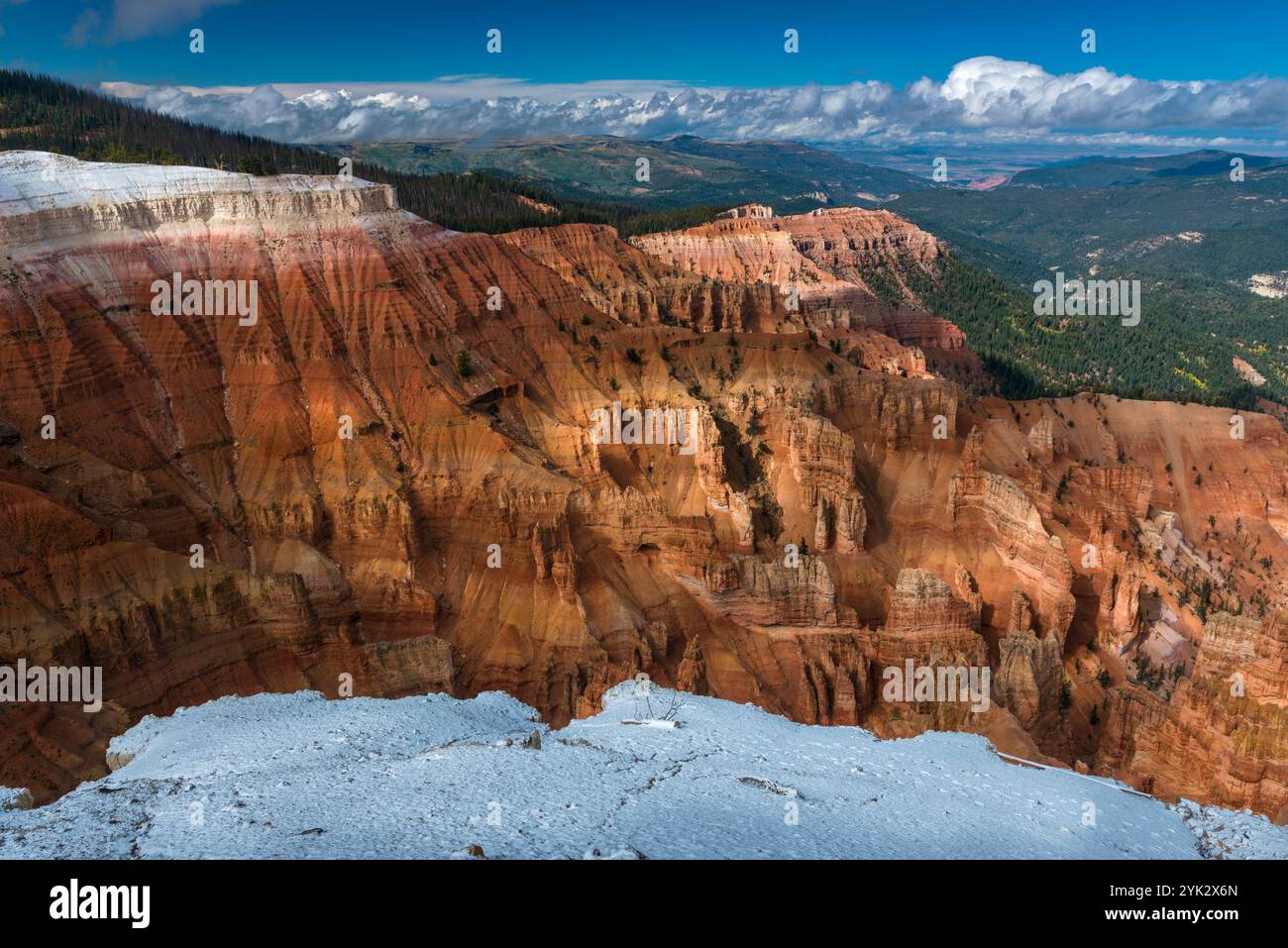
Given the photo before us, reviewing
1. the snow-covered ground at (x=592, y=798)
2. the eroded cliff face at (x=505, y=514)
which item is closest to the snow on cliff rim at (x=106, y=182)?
the eroded cliff face at (x=505, y=514)

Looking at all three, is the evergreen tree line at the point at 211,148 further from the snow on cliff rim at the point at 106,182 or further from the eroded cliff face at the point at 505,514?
the eroded cliff face at the point at 505,514

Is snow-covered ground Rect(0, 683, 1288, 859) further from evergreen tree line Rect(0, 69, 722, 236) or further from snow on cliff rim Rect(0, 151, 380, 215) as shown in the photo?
evergreen tree line Rect(0, 69, 722, 236)

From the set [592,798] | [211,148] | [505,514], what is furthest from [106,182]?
[211,148]

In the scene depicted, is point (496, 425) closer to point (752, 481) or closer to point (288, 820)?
point (752, 481)

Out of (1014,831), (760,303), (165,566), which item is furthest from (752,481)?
(1014,831)

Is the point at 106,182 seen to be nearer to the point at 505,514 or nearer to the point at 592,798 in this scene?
the point at 505,514
